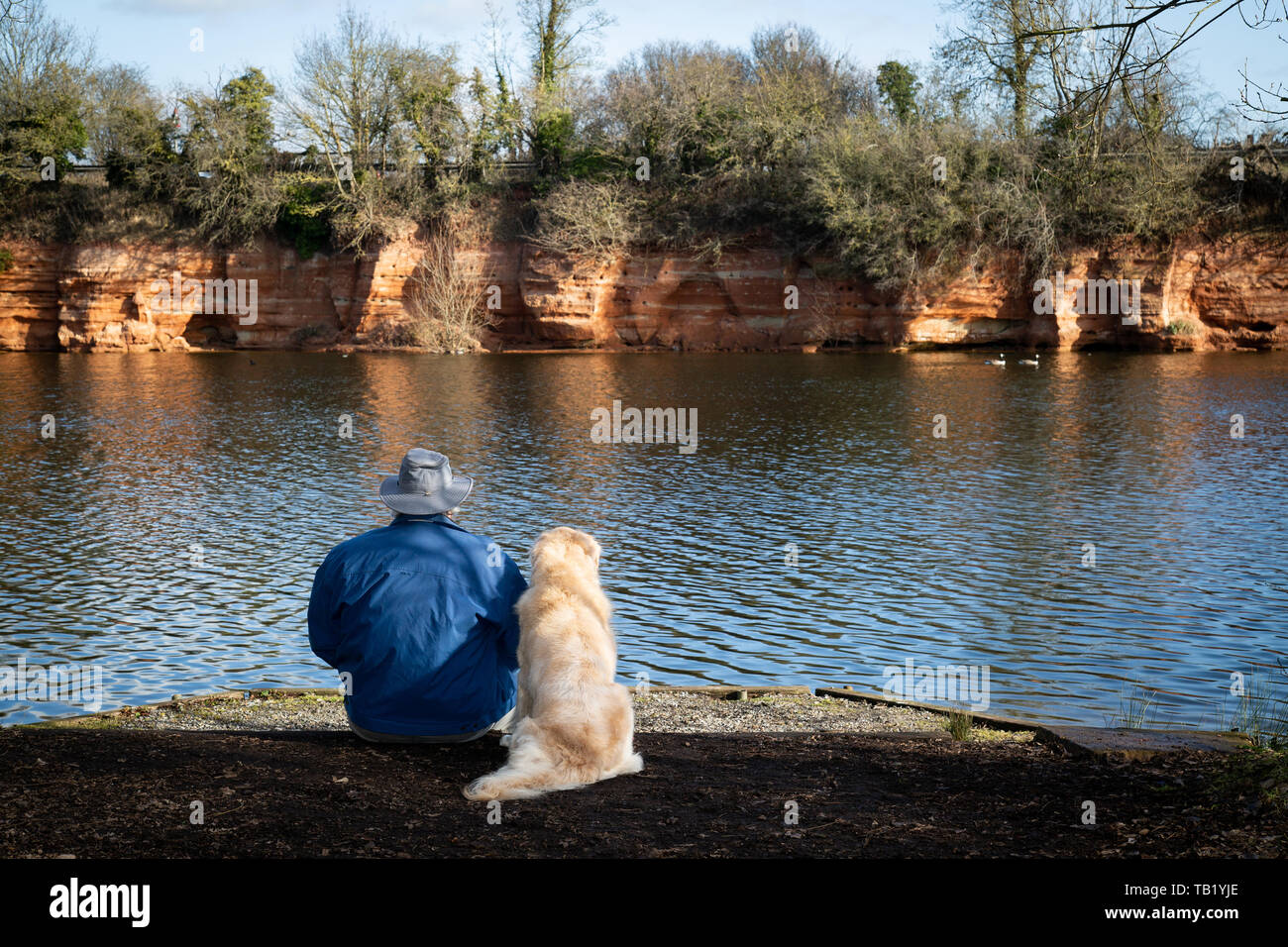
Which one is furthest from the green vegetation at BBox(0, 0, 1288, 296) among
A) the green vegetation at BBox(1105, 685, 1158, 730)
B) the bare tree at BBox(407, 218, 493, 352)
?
the green vegetation at BBox(1105, 685, 1158, 730)

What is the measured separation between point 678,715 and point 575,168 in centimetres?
4867

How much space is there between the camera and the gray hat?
648 centimetres

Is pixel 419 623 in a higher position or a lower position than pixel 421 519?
lower

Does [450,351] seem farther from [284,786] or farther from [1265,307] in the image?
[284,786]

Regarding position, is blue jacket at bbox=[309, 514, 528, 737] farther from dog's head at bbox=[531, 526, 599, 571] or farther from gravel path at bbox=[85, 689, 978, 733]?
gravel path at bbox=[85, 689, 978, 733]

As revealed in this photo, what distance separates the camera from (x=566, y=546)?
6445 millimetres

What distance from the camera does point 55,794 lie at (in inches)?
216

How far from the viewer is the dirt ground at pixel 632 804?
4.91m

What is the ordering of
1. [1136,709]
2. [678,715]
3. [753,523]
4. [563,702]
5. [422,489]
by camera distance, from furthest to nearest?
[753,523], [1136,709], [678,715], [422,489], [563,702]

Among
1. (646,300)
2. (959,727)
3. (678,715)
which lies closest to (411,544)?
(678,715)

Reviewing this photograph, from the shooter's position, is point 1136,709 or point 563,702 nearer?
point 563,702

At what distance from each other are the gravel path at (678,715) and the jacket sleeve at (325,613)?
84.8 inches

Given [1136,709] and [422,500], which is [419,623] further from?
[1136,709]
